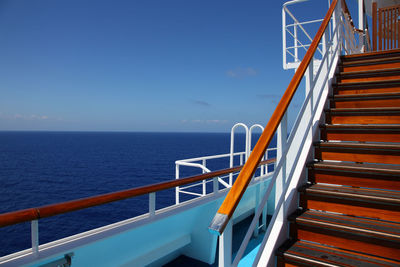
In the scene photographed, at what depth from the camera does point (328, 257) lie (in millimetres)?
1519

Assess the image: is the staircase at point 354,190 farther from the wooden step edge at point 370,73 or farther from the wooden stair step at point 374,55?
the wooden stair step at point 374,55

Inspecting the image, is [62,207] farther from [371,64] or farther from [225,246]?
[371,64]

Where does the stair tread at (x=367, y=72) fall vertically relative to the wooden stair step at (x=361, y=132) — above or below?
above

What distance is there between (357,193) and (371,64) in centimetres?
210

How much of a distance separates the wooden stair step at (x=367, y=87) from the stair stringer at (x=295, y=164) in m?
0.12

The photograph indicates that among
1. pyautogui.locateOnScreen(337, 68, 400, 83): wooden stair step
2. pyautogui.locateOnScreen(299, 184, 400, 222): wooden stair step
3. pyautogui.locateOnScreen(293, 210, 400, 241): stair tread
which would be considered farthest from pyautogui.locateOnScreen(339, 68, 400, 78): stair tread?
pyautogui.locateOnScreen(293, 210, 400, 241): stair tread

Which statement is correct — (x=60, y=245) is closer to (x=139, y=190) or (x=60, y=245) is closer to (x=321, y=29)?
(x=139, y=190)

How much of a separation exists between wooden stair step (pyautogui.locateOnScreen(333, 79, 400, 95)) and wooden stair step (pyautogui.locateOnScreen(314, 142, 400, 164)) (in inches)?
37.4

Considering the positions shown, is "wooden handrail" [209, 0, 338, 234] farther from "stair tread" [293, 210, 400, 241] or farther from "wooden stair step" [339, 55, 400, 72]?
"wooden stair step" [339, 55, 400, 72]

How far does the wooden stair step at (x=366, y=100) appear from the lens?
2.49m

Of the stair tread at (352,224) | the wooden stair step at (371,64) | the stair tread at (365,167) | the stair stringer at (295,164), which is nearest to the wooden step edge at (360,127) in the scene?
the stair stringer at (295,164)

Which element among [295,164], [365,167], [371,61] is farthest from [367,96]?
[295,164]

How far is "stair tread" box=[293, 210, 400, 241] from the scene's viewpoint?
4.90ft

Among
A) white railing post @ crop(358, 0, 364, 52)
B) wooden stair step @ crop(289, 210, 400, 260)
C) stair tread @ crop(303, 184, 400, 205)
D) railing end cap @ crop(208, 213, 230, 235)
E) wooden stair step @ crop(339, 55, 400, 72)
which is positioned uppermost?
white railing post @ crop(358, 0, 364, 52)
